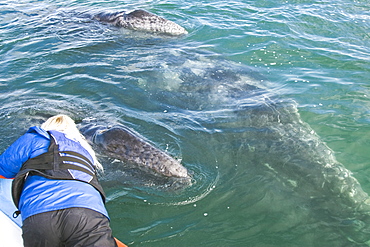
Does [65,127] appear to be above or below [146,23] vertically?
above

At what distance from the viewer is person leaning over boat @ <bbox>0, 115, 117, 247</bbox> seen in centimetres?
→ 393

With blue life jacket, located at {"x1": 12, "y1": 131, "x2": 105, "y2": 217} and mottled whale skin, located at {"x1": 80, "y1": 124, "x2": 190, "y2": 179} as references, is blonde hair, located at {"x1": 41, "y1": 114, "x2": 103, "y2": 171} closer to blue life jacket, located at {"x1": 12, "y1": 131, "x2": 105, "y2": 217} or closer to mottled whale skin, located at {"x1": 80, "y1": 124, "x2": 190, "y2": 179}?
Answer: blue life jacket, located at {"x1": 12, "y1": 131, "x2": 105, "y2": 217}

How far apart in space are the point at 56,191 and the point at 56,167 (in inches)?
13.5

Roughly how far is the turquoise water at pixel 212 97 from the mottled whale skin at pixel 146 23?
0.43 m

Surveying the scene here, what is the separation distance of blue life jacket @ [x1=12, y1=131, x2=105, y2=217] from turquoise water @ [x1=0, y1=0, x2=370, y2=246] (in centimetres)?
148

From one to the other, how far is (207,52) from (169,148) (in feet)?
17.6

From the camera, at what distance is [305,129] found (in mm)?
7812

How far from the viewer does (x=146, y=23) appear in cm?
1325

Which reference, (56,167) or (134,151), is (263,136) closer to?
(134,151)

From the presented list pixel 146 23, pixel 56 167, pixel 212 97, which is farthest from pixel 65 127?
pixel 146 23

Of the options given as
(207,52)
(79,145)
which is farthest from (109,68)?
(79,145)

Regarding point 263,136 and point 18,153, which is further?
point 263,136

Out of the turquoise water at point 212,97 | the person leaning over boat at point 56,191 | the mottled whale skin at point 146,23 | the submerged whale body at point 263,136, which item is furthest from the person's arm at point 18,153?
the mottled whale skin at point 146,23

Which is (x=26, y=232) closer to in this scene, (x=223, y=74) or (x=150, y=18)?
(x=223, y=74)
